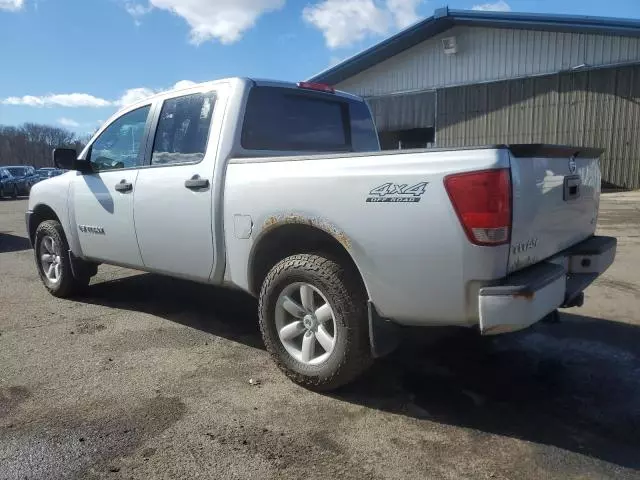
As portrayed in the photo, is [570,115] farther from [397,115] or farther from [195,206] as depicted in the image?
[195,206]

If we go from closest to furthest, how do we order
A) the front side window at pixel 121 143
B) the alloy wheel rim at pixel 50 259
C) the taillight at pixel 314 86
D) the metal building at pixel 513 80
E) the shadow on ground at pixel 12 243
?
the taillight at pixel 314 86, the front side window at pixel 121 143, the alloy wheel rim at pixel 50 259, the shadow on ground at pixel 12 243, the metal building at pixel 513 80

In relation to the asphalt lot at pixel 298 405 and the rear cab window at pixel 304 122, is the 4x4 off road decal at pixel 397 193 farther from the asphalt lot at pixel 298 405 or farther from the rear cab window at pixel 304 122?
the rear cab window at pixel 304 122

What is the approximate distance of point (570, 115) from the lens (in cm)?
1928

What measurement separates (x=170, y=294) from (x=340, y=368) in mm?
3338

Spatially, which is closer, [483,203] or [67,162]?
[483,203]

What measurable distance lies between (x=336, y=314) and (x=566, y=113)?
19.3 metres

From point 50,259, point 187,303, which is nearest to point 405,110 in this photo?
point 187,303

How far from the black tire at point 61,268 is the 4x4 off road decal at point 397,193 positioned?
3961mm

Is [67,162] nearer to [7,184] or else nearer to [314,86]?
[314,86]

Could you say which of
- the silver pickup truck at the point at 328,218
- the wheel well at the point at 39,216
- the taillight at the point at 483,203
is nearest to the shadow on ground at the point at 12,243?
the wheel well at the point at 39,216

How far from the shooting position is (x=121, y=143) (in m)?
4.85

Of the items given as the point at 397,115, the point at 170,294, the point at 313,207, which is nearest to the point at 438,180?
the point at 313,207

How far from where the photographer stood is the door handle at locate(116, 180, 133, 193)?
14.6ft

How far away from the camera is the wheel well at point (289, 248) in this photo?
3.22m
